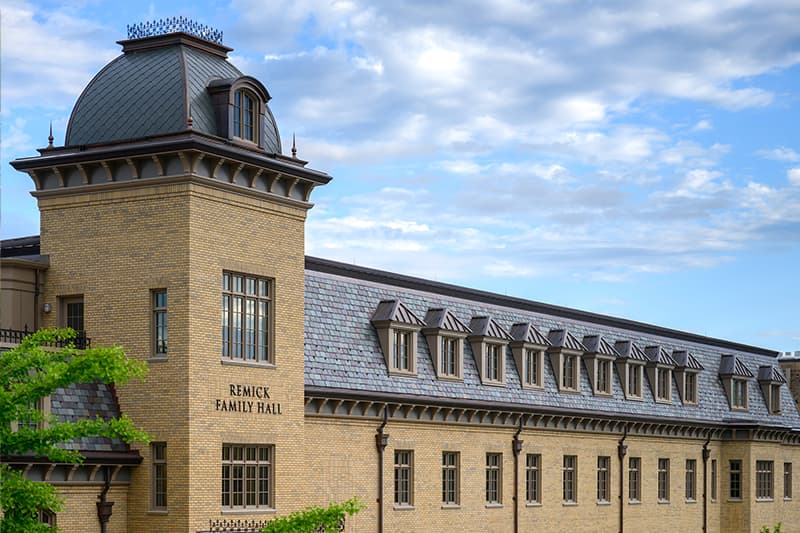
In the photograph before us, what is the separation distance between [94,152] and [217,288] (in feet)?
14.7

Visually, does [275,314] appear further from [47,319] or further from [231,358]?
[47,319]

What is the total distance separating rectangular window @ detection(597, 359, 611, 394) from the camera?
178 ft

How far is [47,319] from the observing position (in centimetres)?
3400

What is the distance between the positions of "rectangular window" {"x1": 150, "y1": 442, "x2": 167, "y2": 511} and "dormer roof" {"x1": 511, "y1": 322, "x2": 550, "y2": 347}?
19.8 m

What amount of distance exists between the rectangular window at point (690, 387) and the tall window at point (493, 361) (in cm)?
1641

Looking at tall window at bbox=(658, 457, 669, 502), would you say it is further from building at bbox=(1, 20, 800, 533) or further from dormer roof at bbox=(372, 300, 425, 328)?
dormer roof at bbox=(372, 300, 425, 328)

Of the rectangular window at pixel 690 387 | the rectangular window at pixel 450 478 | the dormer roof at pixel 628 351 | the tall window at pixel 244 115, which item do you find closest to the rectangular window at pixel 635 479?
the dormer roof at pixel 628 351

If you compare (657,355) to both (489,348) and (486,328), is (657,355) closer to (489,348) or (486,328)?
(489,348)

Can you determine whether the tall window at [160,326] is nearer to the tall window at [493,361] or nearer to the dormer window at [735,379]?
the tall window at [493,361]

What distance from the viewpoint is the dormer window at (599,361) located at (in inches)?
2115

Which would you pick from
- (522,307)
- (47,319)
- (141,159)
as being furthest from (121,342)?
(522,307)

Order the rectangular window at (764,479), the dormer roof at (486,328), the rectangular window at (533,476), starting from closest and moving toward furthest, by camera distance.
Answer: the dormer roof at (486,328) < the rectangular window at (533,476) < the rectangular window at (764,479)

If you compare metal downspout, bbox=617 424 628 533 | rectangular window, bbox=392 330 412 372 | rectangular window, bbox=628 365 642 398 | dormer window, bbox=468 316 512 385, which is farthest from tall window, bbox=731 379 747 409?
rectangular window, bbox=392 330 412 372

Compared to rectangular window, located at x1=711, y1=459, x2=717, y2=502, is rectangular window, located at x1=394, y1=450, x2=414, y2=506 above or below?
above
